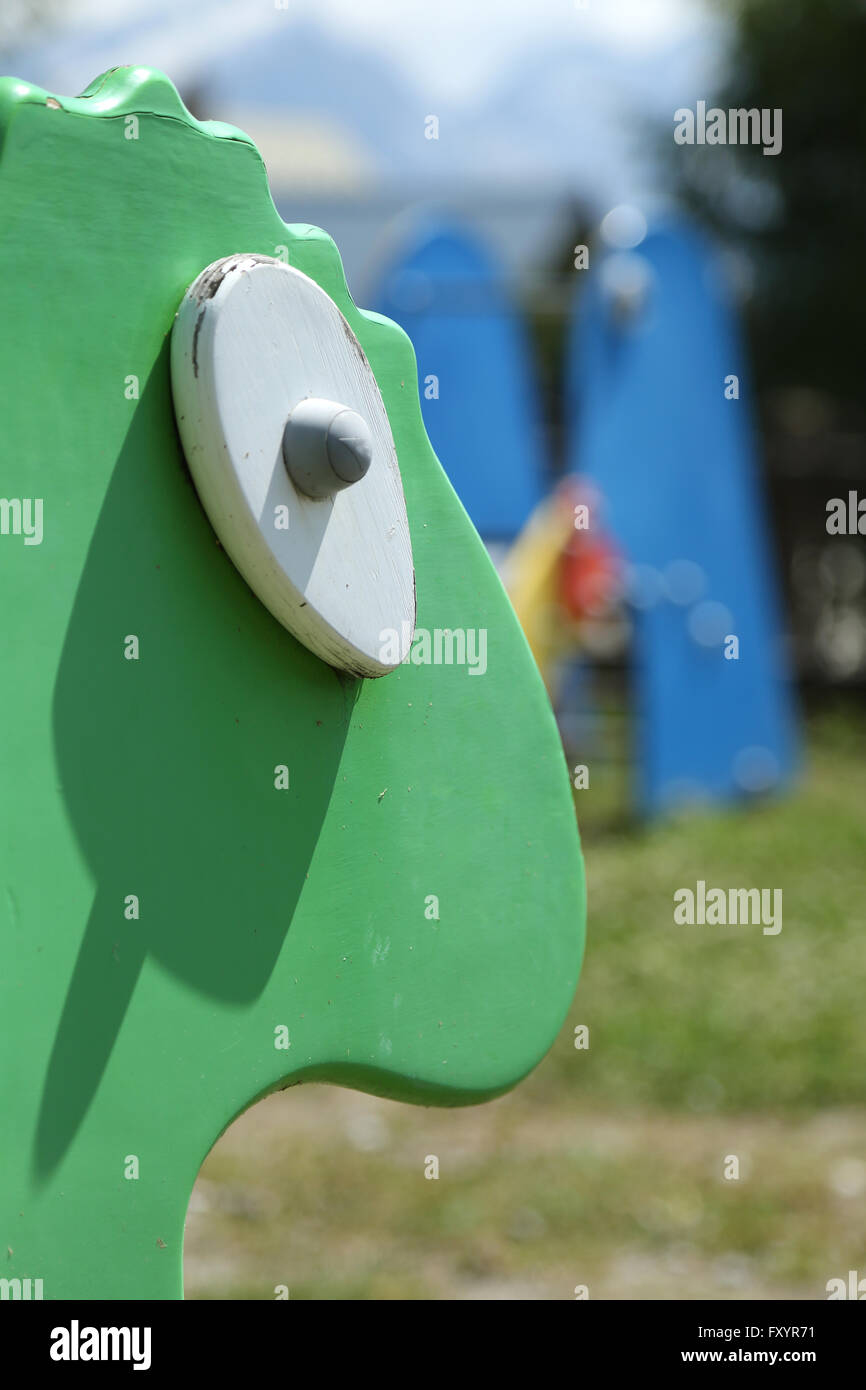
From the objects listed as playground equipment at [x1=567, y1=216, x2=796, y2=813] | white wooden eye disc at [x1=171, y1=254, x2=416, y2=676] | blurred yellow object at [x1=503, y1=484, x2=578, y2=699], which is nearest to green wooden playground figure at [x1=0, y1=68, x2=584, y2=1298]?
white wooden eye disc at [x1=171, y1=254, x2=416, y2=676]

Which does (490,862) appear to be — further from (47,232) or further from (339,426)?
(47,232)

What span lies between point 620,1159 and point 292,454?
2.47m

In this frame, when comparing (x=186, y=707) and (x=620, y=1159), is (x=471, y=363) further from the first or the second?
(x=186, y=707)

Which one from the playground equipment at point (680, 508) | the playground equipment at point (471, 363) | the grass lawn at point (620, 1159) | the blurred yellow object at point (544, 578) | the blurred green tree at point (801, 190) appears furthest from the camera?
the blurred green tree at point (801, 190)

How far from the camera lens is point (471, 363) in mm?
5535

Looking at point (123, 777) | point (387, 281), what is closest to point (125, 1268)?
point (123, 777)

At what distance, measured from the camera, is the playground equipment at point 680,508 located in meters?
5.97

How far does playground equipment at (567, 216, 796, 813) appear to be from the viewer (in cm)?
597

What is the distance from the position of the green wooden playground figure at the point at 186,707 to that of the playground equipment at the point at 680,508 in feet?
15.9

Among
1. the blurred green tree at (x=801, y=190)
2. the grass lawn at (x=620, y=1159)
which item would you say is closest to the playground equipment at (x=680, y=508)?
the grass lawn at (x=620, y=1159)

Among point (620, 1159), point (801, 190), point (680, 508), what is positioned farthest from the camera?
point (801, 190)

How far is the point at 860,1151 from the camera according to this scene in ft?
10.6

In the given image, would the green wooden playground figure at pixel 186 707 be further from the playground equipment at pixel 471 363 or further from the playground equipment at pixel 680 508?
the playground equipment at pixel 680 508

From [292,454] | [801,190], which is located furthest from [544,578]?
[801,190]
